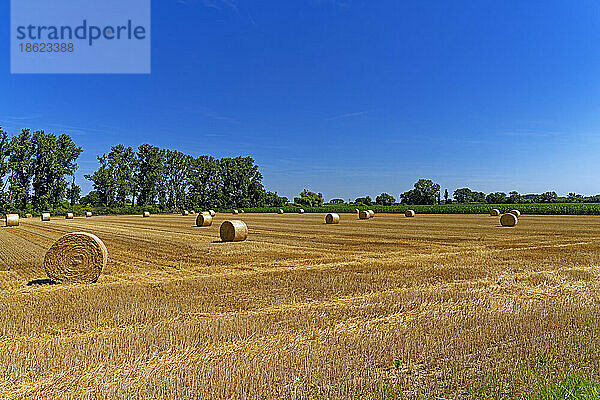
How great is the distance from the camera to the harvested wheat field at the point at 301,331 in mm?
4707

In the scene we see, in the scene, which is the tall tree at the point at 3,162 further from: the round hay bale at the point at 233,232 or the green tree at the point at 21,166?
the round hay bale at the point at 233,232

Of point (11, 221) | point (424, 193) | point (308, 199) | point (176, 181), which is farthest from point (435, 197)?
point (11, 221)

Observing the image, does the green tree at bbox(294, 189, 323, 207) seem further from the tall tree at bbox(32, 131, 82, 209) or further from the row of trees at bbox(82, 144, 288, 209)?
the tall tree at bbox(32, 131, 82, 209)

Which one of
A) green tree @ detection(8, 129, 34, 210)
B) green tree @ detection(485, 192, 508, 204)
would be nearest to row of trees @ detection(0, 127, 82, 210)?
green tree @ detection(8, 129, 34, 210)

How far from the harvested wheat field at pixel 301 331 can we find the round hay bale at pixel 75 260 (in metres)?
0.38

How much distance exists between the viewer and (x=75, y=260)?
11.0 m

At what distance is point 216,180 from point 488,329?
4243 inches

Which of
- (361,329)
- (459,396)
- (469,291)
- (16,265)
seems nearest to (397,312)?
(361,329)

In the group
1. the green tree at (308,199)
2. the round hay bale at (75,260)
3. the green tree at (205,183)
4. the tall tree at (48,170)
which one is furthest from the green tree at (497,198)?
the round hay bale at (75,260)

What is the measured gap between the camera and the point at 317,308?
307 inches

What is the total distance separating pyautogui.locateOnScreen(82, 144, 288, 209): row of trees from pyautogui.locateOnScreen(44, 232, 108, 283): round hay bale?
3425 inches

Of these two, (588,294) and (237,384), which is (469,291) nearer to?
(588,294)

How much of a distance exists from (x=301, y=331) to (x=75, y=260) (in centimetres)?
722

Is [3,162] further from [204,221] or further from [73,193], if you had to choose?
[204,221]
